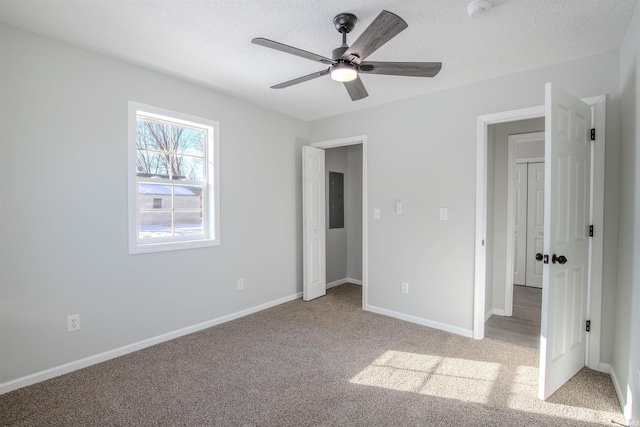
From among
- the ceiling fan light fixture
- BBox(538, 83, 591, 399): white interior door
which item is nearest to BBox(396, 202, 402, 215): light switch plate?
BBox(538, 83, 591, 399): white interior door

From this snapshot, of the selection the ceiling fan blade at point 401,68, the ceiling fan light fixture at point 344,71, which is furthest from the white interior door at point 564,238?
the ceiling fan light fixture at point 344,71

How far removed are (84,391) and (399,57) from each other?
11.0ft

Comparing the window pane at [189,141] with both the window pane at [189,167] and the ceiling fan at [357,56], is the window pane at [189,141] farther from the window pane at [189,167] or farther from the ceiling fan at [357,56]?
the ceiling fan at [357,56]

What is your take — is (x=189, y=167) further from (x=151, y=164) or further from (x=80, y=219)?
(x=80, y=219)

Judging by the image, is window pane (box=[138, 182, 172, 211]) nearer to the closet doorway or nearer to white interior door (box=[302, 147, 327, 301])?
white interior door (box=[302, 147, 327, 301])

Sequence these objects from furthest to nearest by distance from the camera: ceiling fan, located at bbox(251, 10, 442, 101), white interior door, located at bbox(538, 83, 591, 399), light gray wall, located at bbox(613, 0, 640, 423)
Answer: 1. white interior door, located at bbox(538, 83, 591, 399)
2. light gray wall, located at bbox(613, 0, 640, 423)
3. ceiling fan, located at bbox(251, 10, 442, 101)

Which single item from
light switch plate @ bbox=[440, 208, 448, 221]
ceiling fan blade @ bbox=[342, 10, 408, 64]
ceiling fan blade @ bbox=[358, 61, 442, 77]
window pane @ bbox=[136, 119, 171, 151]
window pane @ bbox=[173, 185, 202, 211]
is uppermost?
ceiling fan blade @ bbox=[342, 10, 408, 64]

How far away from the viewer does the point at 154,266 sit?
9.49 feet

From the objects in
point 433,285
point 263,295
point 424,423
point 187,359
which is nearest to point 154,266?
point 187,359

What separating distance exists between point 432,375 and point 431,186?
71.4 inches

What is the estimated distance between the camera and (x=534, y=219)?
16.0 feet

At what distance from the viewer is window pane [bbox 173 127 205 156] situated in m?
3.16

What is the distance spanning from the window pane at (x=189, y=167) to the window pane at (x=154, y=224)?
423mm

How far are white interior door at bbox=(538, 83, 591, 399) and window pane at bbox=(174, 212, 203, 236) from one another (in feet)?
9.91
